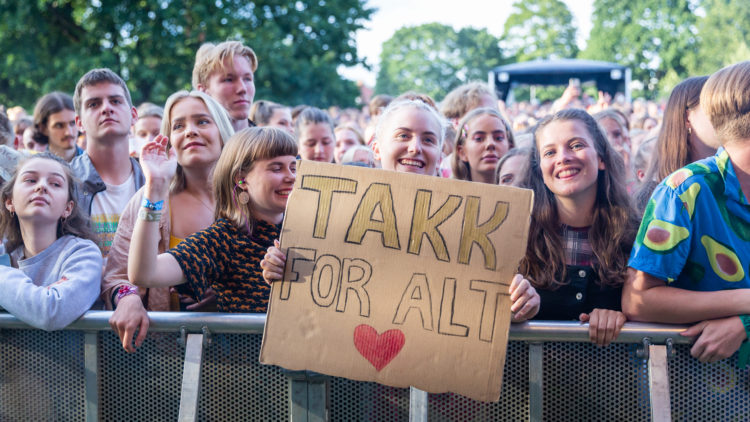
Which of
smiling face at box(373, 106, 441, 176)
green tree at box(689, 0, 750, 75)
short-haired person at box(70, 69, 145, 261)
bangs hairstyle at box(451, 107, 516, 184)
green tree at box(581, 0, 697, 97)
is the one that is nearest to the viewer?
smiling face at box(373, 106, 441, 176)

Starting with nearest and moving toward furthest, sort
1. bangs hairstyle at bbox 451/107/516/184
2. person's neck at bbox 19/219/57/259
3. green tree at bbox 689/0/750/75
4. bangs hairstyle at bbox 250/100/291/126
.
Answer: person's neck at bbox 19/219/57/259 < bangs hairstyle at bbox 451/107/516/184 < bangs hairstyle at bbox 250/100/291/126 < green tree at bbox 689/0/750/75

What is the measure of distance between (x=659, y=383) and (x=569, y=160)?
945 millimetres

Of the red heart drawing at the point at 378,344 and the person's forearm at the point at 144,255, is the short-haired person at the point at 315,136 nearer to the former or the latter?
the person's forearm at the point at 144,255

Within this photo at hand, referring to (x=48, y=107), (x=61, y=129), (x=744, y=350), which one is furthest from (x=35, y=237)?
(x=48, y=107)

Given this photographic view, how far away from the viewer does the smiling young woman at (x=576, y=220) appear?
8.50 feet

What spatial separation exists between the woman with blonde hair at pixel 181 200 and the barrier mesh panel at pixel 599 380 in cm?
134

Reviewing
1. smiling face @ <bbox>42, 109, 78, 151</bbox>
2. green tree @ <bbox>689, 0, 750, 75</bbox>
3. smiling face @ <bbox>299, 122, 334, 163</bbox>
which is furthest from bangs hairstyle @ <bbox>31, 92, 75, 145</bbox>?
green tree @ <bbox>689, 0, 750, 75</bbox>

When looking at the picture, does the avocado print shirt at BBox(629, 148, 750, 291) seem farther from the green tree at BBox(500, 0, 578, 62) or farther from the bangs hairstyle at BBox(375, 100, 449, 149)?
the green tree at BBox(500, 0, 578, 62)

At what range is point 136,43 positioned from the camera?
2252cm

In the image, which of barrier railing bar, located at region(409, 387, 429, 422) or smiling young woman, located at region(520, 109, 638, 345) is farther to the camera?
smiling young woman, located at region(520, 109, 638, 345)

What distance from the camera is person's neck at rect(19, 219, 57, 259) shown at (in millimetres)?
2852

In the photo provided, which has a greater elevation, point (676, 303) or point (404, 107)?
point (404, 107)

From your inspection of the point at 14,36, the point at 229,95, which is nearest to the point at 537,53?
the point at 14,36

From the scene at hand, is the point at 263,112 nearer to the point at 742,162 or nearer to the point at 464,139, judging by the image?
the point at 464,139
